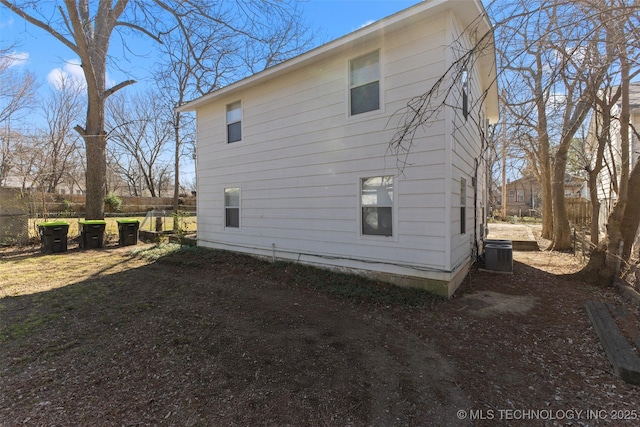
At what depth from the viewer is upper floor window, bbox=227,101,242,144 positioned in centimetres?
780

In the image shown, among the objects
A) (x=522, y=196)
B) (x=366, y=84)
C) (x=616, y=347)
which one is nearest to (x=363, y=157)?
(x=366, y=84)

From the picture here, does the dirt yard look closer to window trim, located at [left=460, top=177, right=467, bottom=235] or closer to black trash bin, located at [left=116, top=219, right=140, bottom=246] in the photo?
window trim, located at [left=460, top=177, right=467, bottom=235]

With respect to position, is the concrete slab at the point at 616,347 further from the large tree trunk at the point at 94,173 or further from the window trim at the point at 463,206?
the large tree trunk at the point at 94,173

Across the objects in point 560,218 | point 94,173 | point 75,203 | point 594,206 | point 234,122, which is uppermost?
point 234,122

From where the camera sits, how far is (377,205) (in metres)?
5.46

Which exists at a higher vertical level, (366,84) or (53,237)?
(366,84)

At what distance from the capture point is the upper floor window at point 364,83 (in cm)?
549

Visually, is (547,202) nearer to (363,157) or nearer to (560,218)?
Answer: (560,218)

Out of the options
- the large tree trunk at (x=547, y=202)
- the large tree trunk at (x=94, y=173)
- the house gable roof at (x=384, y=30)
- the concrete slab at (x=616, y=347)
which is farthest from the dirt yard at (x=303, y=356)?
the large tree trunk at (x=547, y=202)

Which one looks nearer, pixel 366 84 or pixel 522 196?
pixel 366 84

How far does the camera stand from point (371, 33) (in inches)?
204

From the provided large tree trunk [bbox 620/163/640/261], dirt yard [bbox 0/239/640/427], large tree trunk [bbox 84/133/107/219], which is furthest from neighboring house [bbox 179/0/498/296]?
large tree trunk [bbox 84/133/107/219]

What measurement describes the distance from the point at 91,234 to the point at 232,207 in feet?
16.9

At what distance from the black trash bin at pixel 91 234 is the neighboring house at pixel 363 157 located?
4841mm
